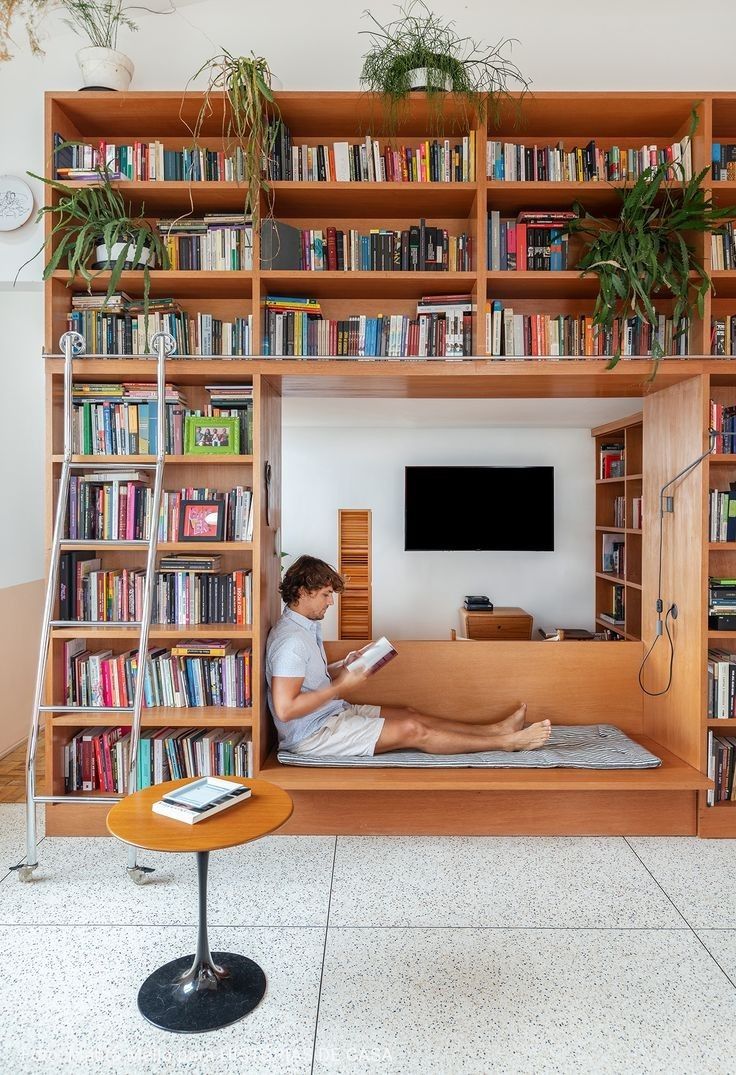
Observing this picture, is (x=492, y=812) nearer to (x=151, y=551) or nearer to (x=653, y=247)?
(x=151, y=551)

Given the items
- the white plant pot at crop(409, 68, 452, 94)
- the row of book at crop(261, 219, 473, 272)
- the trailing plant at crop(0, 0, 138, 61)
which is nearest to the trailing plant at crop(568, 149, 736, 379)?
the row of book at crop(261, 219, 473, 272)

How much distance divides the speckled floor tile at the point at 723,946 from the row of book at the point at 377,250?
2756mm

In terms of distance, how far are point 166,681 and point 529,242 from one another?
258cm

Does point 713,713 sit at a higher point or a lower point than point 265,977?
higher

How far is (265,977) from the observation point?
6.90 ft

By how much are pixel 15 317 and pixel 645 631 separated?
419 cm

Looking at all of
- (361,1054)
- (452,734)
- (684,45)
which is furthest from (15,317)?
(361,1054)

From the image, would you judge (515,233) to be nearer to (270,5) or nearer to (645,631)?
(270,5)

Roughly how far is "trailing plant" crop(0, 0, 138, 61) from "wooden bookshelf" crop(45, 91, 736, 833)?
15.2 inches

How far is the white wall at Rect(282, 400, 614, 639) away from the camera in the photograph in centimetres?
635

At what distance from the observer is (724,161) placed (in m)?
3.16

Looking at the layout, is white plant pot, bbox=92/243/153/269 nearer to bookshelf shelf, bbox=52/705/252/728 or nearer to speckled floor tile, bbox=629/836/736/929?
bookshelf shelf, bbox=52/705/252/728

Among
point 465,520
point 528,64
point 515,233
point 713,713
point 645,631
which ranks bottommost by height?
point 713,713

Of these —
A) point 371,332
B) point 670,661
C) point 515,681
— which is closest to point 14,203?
point 371,332
